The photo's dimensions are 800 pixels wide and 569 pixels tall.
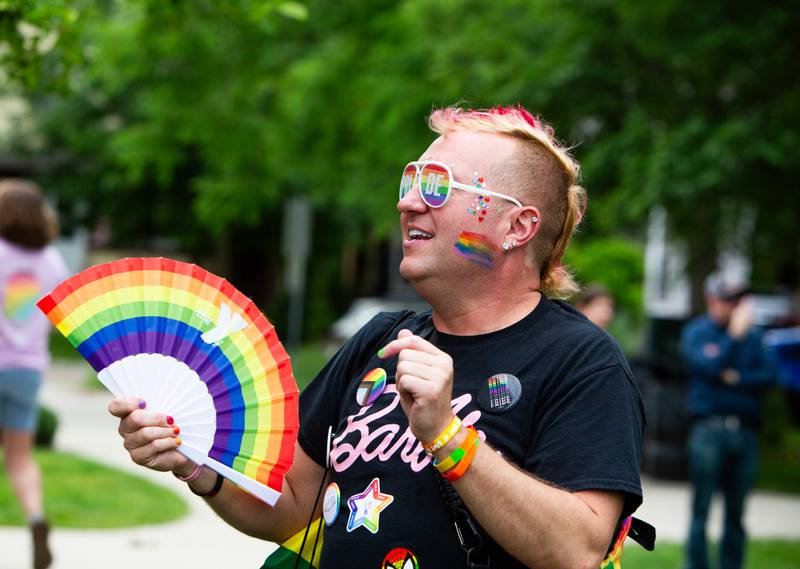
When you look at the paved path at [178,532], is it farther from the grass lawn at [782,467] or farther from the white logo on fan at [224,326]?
the white logo on fan at [224,326]

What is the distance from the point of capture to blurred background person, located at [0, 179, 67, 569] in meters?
6.47

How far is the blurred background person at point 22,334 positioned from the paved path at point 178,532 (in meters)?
0.67

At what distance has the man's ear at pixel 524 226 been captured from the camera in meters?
2.52

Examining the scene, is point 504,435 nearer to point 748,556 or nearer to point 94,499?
point 748,556

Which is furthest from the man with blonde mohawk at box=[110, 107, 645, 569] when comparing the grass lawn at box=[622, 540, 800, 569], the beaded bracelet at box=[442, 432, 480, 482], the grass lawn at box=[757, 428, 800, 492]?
the grass lawn at box=[757, 428, 800, 492]

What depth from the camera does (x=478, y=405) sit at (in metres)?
2.40

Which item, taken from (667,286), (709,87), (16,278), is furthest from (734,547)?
(667,286)

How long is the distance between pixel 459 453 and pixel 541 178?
662 mm

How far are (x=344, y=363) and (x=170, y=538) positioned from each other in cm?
574

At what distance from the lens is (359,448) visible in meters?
2.54

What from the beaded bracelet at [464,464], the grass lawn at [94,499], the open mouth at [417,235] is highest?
the open mouth at [417,235]

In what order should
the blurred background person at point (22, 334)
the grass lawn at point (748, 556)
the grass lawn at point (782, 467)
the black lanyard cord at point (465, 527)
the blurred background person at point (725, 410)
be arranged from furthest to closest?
the grass lawn at point (782, 467)
the grass lawn at point (748, 556)
the blurred background person at point (725, 410)
the blurred background person at point (22, 334)
the black lanyard cord at point (465, 527)

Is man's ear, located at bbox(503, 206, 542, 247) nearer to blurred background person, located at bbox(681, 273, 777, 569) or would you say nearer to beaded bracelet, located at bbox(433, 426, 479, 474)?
beaded bracelet, located at bbox(433, 426, 479, 474)

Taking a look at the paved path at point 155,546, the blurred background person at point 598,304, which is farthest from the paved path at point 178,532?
the blurred background person at point 598,304
